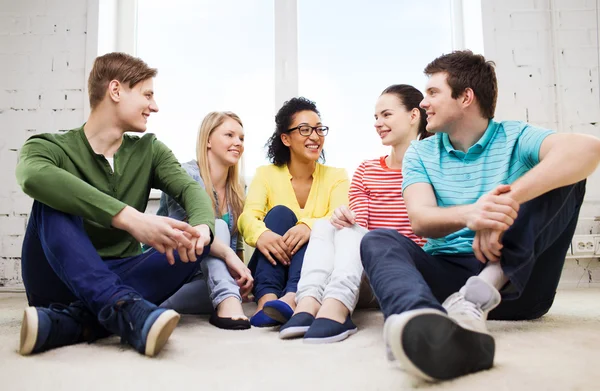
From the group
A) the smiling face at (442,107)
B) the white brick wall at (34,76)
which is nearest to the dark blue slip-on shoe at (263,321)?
the smiling face at (442,107)

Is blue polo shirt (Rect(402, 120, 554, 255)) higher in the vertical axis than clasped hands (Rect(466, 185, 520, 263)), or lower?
higher

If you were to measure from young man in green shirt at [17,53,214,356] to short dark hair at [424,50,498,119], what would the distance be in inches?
31.2

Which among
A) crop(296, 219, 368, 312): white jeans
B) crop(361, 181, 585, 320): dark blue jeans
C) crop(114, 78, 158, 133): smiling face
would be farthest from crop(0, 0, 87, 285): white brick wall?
crop(361, 181, 585, 320): dark blue jeans

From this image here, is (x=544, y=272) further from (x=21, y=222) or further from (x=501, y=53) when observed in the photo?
(x=21, y=222)

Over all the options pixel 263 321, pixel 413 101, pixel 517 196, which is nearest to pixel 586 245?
pixel 413 101

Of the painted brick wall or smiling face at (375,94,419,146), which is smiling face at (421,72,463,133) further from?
the painted brick wall

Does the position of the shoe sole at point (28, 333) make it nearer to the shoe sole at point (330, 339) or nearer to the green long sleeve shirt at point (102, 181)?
the green long sleeve shirt at point (102, 181)

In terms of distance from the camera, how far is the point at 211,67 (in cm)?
297

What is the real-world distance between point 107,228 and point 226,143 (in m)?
0.77

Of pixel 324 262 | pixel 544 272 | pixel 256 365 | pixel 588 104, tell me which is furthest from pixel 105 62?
pixel 588 104

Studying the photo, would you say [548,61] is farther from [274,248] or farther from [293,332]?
[293,332]

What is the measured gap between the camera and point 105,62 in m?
1.54

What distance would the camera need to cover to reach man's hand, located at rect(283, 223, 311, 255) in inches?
67.3

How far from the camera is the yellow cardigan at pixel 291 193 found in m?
2.00
